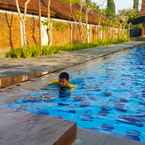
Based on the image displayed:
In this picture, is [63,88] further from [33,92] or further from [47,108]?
[47,108]

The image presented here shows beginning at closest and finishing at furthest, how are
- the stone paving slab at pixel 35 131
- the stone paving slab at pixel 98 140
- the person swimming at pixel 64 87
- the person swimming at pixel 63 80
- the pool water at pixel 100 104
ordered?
the stone paving slab at pixel 35 131 < the stone paving slab at pixel 98 140 < the pool water at pixel 100 104 < the person swimming at pixel 63 80 < the person swimming at pixel 64 87

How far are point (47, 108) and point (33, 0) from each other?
65.5 ft

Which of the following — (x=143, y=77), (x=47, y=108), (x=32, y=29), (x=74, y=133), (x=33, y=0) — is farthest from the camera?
(x=33, y=0)

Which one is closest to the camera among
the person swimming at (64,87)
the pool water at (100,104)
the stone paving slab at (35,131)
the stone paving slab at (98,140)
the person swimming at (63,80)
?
the stone paving slab at (35,131)

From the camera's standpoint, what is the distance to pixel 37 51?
19.7m

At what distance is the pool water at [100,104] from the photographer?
637cm

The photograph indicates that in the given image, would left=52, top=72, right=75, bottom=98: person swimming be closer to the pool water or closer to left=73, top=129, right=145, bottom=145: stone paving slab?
the pool water

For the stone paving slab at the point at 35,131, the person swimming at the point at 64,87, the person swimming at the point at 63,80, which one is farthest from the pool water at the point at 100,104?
the stone paving slab at the point at 35,131

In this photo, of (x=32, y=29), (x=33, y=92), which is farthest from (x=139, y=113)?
(x=32, y=29)

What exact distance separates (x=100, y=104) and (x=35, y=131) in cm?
456

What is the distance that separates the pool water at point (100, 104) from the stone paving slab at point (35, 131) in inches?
71.2

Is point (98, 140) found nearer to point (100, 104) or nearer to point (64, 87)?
point (100, 104)

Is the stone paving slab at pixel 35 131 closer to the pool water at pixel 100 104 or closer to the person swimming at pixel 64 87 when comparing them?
the pool water at pixel 100 104

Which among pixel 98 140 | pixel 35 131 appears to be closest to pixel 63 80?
pixel 98 140
